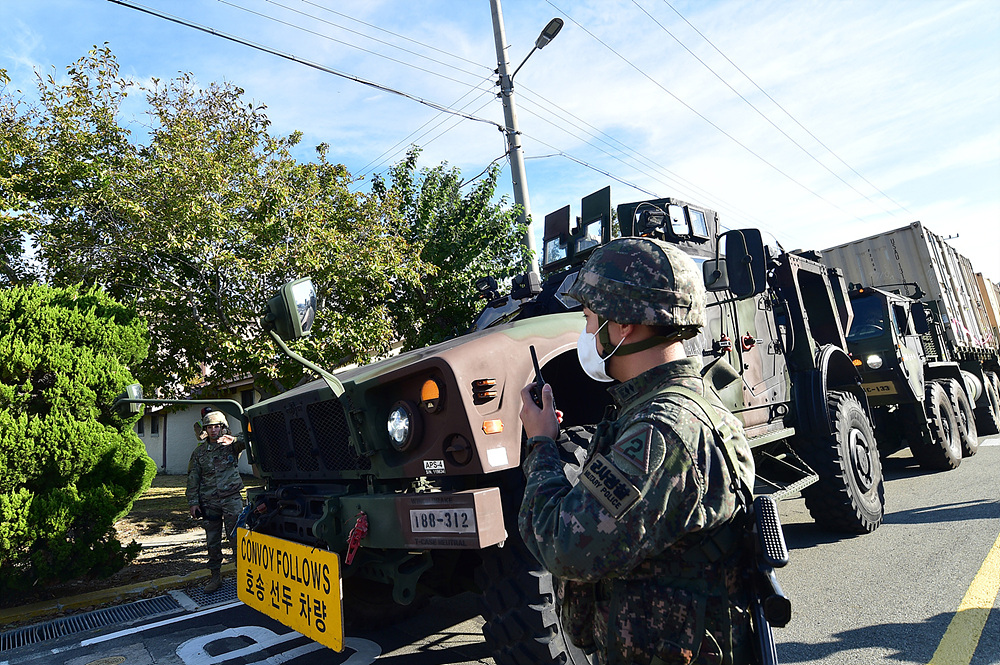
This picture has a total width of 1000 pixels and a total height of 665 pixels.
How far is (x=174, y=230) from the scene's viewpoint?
647 cm

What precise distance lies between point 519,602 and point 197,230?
18.1ft

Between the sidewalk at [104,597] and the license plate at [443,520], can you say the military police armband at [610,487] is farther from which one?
the sidewalk at [104,597]

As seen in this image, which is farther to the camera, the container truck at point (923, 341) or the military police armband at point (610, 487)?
the container truck at point (923, 341)

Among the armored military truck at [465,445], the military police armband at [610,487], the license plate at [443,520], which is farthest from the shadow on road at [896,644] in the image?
the military police armband at [610,487]

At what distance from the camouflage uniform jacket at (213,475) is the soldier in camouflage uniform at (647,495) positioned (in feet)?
16.4

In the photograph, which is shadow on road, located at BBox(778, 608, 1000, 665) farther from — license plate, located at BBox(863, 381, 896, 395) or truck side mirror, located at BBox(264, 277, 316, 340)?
license plate, located at BBox(863, 381, 896, 395)

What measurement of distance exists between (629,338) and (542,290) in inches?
120

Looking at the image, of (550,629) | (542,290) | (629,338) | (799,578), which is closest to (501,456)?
(550,629)

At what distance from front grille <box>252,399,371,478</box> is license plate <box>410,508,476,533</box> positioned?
0.45m

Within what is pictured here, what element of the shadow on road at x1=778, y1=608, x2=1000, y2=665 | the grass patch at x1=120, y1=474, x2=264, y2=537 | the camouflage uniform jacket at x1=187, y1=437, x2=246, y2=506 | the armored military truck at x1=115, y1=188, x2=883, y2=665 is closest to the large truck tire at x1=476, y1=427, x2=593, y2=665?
the armored military truck at x1=115, y1=188, x2=883, y2=665

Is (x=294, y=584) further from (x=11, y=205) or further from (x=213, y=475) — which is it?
(x=11, y=205)

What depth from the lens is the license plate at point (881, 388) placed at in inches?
295

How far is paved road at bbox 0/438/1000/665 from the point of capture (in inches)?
125

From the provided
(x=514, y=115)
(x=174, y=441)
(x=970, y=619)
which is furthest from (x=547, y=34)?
(x=174, y=441)
